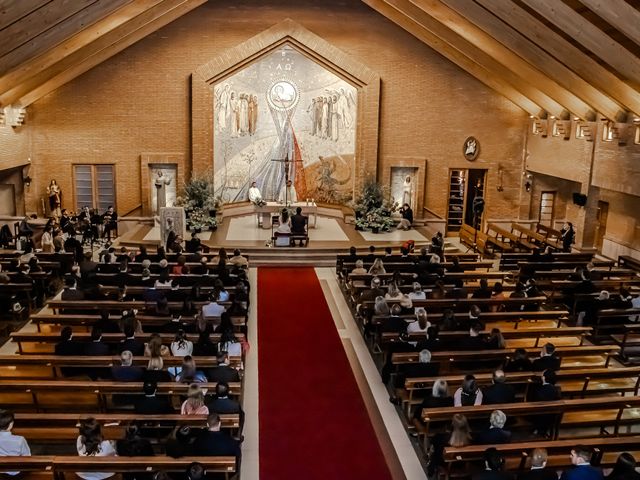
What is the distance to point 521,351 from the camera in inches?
343

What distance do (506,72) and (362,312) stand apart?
35.7ft

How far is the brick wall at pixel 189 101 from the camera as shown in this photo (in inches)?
832

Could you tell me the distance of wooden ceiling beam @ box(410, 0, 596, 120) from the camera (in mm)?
16298

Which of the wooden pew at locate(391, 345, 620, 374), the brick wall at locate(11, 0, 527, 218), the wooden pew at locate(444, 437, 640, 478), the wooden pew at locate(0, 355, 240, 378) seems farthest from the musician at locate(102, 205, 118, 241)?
the wooden pew at locate(444, 437, 640, 478)

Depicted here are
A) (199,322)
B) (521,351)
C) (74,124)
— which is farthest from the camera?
(74,124)

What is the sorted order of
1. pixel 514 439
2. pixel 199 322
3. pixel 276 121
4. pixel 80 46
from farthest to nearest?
pixel 276 121 < pixel 80 46 < pixel 199 322 < pixel 514 439

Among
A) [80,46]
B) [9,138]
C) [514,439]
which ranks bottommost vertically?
[514,439]

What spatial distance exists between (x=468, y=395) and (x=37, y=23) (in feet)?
30.6

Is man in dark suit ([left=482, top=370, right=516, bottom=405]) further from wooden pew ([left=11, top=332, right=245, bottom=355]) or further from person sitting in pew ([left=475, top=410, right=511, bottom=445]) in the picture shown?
wooden pew ([left=11, top=332, right=245, bottom=355])

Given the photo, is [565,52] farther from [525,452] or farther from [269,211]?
[269,211]

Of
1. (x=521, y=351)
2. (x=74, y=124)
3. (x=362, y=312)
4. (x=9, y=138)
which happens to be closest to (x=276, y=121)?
(x=74, y=124)

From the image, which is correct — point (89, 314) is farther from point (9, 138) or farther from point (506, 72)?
point (506, 72)

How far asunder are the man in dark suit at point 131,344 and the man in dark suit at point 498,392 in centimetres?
470

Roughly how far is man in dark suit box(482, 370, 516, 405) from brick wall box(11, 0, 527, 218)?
1526 centimetres
